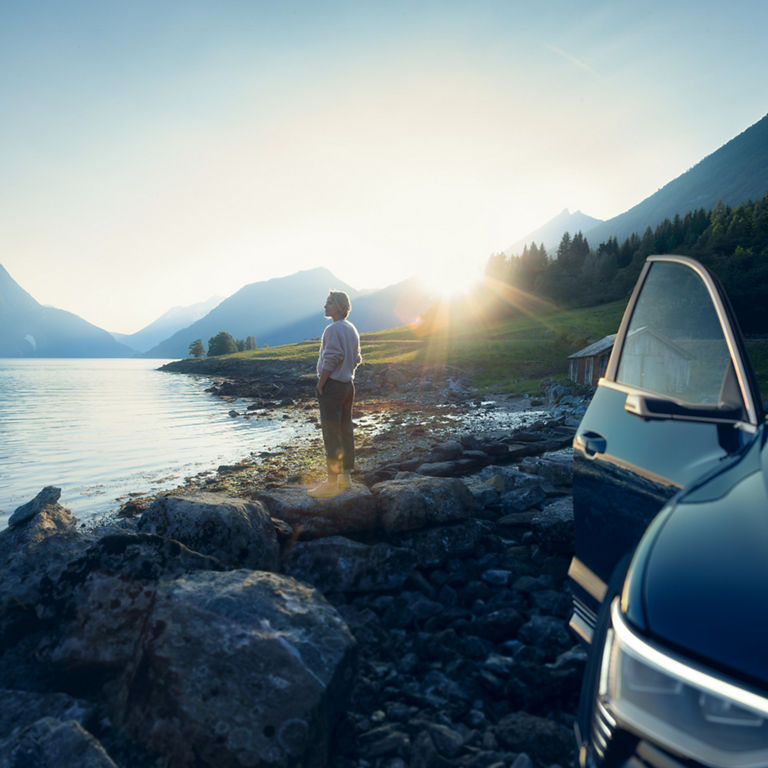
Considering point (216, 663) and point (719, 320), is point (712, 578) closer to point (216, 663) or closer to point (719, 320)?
point (719, 320)

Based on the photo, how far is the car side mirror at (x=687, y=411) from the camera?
2381 millimetres

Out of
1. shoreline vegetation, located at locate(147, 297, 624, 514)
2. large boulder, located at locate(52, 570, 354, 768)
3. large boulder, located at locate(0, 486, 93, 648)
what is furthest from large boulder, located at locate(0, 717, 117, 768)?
shoreline vegetation, located at locate(147, 297, 624, 514)

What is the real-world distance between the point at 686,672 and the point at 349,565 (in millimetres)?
3833

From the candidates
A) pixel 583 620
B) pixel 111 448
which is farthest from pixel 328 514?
pixel 111 448

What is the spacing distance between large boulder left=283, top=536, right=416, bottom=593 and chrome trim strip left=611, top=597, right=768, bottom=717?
3.46 meters

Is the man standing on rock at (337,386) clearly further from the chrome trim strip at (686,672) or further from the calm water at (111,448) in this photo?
the calm water at (111,448)

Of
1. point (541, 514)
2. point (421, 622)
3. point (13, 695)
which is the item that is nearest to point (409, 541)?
point (421, 622)

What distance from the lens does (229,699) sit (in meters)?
2.71

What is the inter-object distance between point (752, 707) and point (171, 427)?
26506 mm

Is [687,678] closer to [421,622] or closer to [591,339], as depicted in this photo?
→ [421,622]

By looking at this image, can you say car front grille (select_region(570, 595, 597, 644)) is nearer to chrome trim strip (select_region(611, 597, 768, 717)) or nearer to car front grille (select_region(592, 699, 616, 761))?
car front grille (select_region(592, 699, 616, 761))

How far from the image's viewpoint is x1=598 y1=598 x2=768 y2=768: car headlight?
1291mm

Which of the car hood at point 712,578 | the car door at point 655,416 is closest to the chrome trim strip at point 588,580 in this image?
the car door at point 655,416

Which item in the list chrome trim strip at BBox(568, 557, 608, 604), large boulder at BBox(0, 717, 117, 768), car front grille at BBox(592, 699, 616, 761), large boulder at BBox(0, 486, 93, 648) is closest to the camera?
car front grille at BBox(592, 699, 616, 761)
